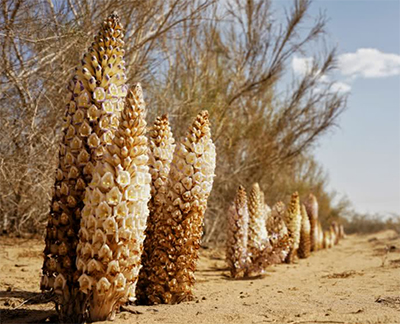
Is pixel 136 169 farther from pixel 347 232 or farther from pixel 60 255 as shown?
pixel 347 232

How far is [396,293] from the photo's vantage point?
388cm

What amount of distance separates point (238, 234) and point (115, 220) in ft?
10.0

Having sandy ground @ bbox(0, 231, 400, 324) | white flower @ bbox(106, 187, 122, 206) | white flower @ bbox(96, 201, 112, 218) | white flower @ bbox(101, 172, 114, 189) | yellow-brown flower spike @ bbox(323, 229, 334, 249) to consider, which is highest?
white flower @ bbox(101, 172, 114, 189)

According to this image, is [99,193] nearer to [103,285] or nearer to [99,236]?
[99,236]

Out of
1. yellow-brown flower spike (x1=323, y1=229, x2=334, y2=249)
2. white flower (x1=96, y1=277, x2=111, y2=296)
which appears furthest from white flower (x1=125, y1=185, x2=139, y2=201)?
yellow-brown flower spike (x1=323, y1=229, x2=334, y2=249)

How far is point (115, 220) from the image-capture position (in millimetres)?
2410

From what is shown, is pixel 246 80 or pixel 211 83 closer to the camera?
pixel 211 83

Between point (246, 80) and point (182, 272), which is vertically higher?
point (246, 80)

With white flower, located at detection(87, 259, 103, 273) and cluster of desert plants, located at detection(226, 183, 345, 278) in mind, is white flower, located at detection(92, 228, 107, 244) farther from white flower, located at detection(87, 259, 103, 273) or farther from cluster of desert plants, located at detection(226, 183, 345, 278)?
cluster of desert plants, located at detection(226, 183, 345, 278)

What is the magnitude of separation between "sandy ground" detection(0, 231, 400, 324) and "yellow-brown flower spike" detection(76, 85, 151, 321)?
0.27m

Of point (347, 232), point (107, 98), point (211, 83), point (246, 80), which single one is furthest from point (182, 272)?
point (347, 232)

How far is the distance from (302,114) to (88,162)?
8.33m

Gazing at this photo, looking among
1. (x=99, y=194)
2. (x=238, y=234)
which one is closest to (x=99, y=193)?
(x=99, y=194)

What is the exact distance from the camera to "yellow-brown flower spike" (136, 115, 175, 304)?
132 inches
